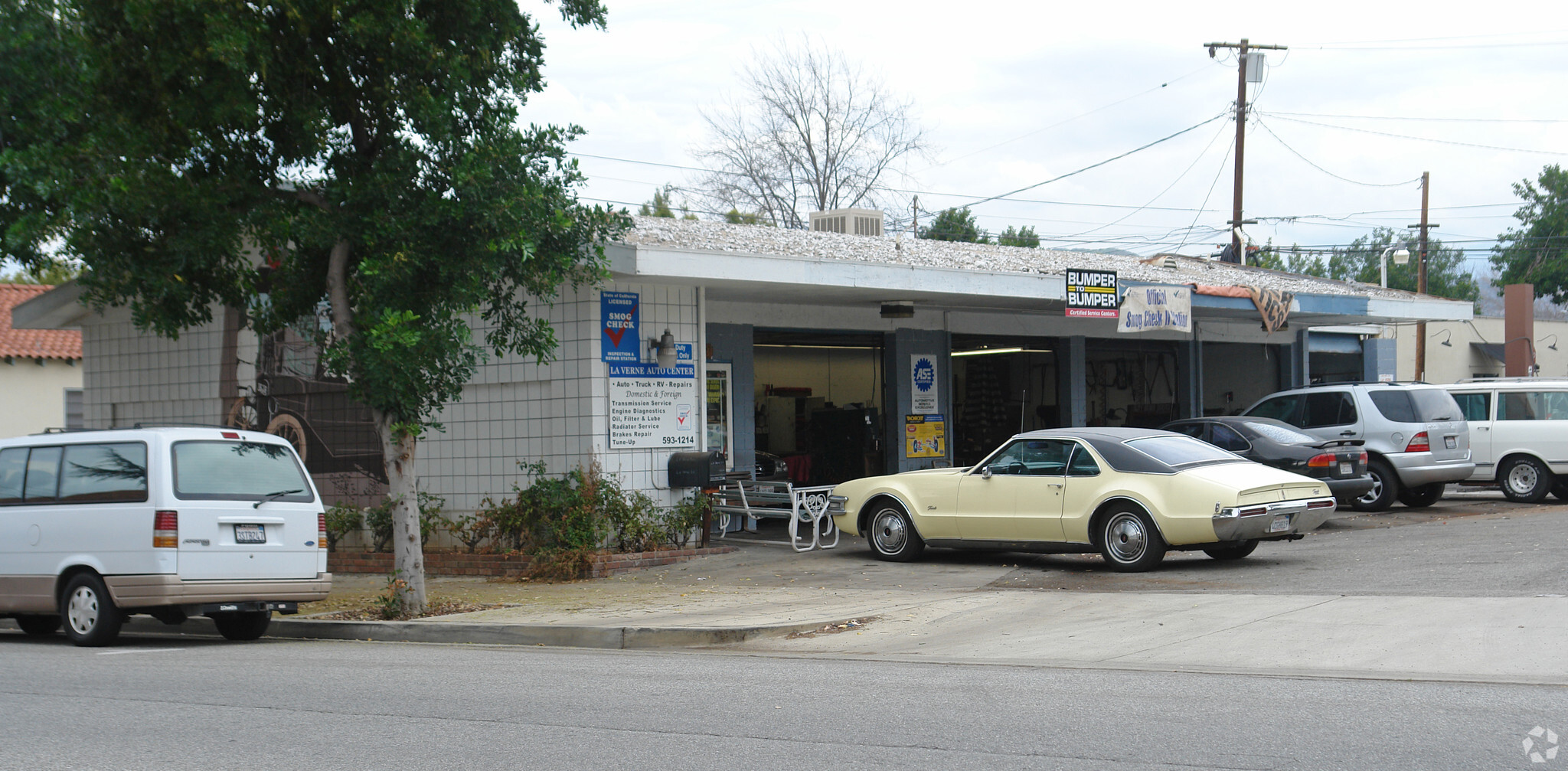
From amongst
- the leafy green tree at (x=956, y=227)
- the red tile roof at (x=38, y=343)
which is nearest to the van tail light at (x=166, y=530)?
the red tile roof at (x=38, y=343)

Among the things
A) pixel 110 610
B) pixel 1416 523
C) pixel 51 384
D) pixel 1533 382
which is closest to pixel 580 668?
pixel 110 610

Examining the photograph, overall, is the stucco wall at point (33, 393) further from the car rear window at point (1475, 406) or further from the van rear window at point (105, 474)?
the car rear window at point (1475, 406)

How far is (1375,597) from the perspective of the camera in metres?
10.7

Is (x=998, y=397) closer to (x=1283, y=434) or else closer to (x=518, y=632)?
(x=1283, y=434)

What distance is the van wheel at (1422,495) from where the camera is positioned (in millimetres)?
18969

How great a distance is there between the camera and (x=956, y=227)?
5456 cm

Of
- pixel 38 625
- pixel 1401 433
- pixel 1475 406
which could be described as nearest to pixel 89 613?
pixel 38 625

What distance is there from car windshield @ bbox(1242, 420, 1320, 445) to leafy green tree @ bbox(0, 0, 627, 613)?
9.50 meters

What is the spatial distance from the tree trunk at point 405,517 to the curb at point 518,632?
1.33ft

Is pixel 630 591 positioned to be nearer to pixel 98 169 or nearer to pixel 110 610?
pixel 110 610

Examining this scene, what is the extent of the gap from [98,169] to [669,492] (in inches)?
280

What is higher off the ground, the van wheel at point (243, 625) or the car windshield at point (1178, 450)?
the car windshield at point (1178, 450)

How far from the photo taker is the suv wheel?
18.3 meters

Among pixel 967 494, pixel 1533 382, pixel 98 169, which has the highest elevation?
pixel 98 169
